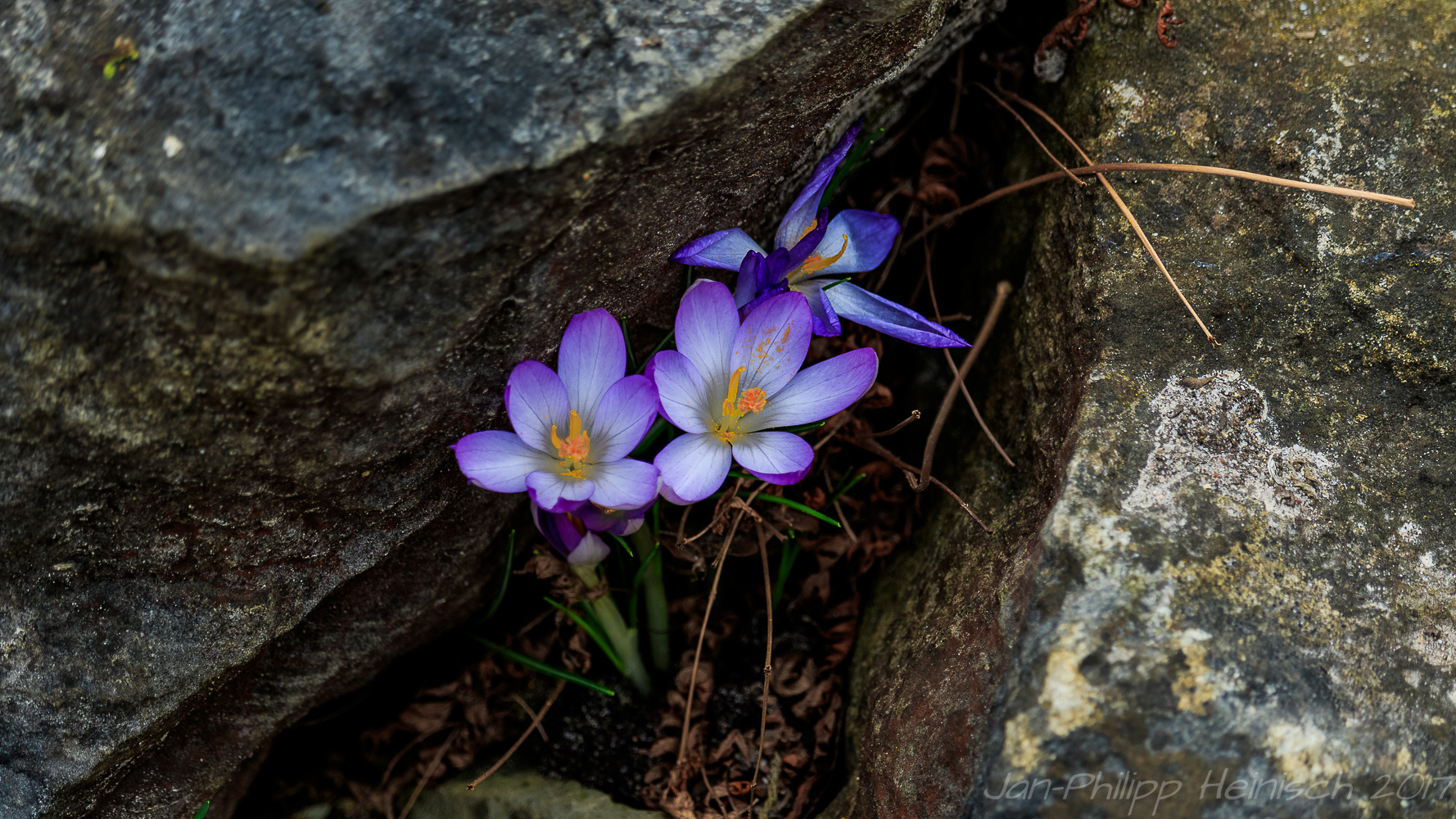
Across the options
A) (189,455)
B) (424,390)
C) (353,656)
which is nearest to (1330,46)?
(424,390)

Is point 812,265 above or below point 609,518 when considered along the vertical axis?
above

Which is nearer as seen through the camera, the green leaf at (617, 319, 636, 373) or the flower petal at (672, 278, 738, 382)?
the flower petal at (672, 278, 738, 382)

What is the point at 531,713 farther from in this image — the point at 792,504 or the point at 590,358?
the point at 590,358

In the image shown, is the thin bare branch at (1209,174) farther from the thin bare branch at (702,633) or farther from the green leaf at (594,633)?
the green leaf at (594,633)

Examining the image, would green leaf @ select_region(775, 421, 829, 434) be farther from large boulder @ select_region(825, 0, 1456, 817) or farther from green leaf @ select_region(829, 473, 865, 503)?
large boulder @ select_region(825, 0, 1456, 817)

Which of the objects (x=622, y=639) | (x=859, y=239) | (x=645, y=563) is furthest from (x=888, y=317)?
(x=622, y=639)

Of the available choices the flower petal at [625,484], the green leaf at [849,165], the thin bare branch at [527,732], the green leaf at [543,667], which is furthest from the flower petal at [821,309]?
the thin bare branch at [527,732]

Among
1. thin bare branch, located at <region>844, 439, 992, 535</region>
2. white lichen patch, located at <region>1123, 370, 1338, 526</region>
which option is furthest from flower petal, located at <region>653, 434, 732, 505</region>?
white lichen patch, located at <region>1123, 370, 1338, 526</region>
